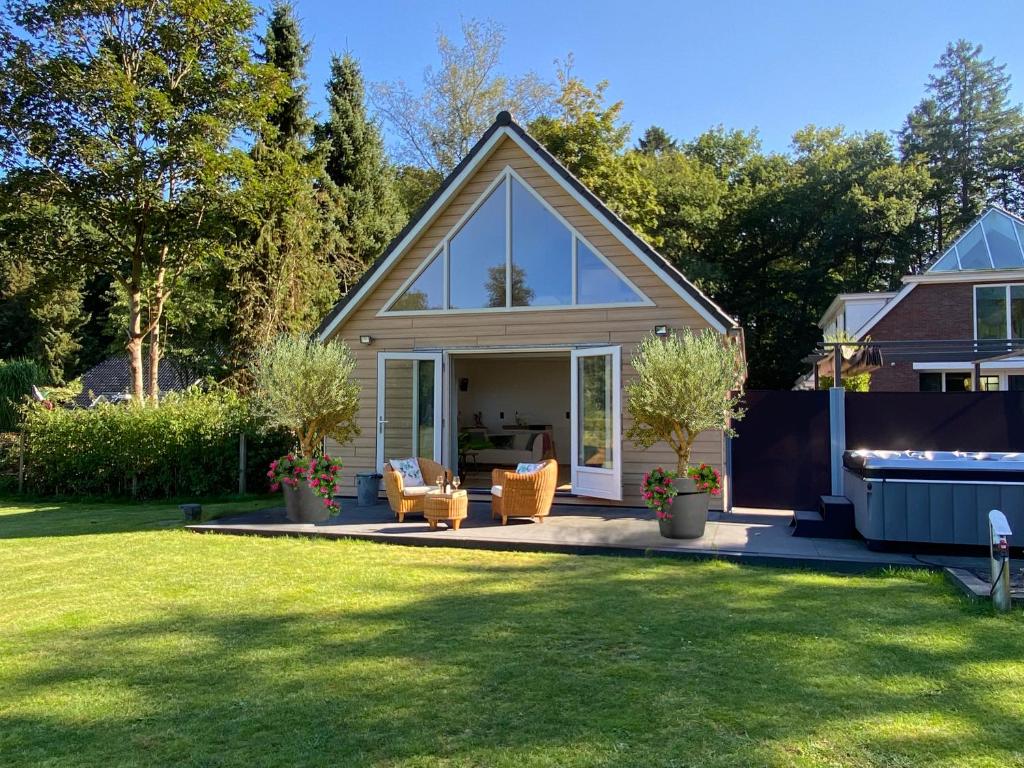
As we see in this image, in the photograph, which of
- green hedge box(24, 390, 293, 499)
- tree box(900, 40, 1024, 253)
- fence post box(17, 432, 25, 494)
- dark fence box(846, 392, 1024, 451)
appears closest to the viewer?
dark fence box(846, 392, 1024, 451)

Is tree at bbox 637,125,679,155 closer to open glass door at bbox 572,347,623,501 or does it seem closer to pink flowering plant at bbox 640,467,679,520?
open glass door at bbox 572,347,623,501

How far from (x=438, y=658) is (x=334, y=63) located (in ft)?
82.5

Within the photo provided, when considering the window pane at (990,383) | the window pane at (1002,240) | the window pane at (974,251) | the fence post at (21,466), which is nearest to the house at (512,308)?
the fence post at (21,466)

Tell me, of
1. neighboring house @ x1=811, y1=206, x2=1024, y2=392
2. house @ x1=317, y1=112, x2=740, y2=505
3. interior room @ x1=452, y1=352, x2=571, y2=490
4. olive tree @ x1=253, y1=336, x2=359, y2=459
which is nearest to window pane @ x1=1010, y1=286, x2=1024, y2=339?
neighboring house @ x1=811, y1=206, x2=1024, y2=392

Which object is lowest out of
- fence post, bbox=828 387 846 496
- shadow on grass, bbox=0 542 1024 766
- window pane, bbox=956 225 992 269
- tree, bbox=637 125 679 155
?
shadow on grass, bbox=0 542 1024 766

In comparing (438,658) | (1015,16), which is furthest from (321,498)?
(1015,16)

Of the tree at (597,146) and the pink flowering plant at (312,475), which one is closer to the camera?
the pink flowering plant at (312,475)

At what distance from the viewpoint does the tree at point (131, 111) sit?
542 inches

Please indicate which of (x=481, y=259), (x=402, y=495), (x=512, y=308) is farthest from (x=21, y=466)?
(x=512, y=308)

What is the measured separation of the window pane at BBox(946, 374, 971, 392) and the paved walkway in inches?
569

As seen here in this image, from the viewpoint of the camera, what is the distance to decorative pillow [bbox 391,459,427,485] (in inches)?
365

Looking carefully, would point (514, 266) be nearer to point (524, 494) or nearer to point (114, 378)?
point (524, 494)

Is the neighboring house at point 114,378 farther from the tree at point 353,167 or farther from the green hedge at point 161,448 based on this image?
the green hedge at point 161,448

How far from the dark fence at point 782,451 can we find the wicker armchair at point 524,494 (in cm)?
294
